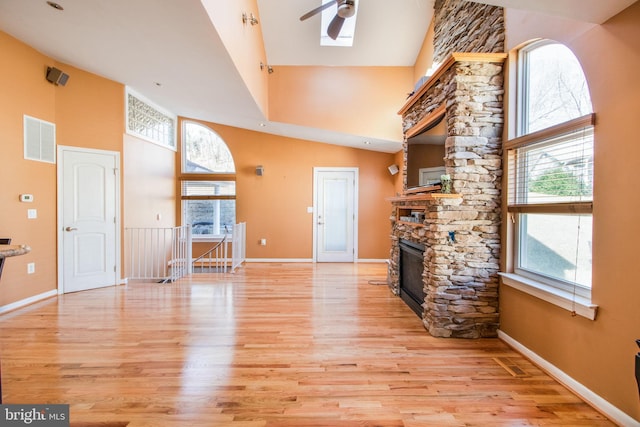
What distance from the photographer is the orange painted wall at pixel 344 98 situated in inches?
217

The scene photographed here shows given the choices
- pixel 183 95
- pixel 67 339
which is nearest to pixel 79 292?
pixel 67 339

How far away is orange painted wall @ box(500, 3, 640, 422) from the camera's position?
A: 163 cm

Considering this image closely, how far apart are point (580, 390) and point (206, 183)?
6.69m

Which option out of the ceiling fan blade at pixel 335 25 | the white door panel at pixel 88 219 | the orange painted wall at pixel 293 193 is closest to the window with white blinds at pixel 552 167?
the ceiling fan blade at pixel 335 25

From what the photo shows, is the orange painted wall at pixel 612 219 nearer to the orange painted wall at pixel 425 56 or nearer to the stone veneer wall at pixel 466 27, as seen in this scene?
the stone veneer wall at pixel 466 27

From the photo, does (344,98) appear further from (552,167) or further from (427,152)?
(552,167)

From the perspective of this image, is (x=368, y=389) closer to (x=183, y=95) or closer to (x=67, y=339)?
(x=67, y=339)

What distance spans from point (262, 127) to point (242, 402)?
5.35m

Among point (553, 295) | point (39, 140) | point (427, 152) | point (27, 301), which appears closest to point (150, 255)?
point (27, 301)

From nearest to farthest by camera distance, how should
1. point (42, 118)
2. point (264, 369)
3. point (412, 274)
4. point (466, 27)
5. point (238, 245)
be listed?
point (264, 369) < point (466, 27) < point (412, 274) < point (42, 118) < point (238, 245)

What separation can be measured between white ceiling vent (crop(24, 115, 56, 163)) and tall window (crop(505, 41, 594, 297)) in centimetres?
549

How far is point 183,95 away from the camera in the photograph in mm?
4879

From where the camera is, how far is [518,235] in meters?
2.63

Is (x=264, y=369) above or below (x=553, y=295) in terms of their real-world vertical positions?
below
